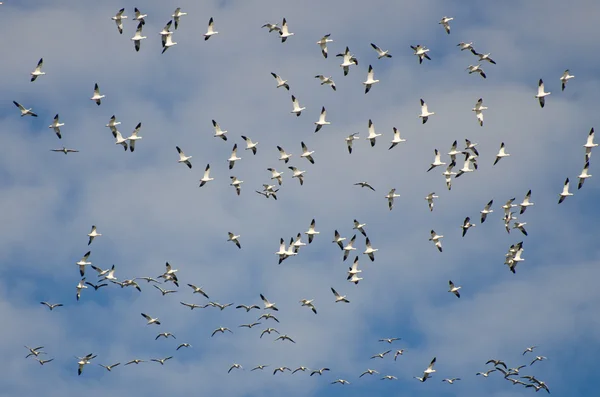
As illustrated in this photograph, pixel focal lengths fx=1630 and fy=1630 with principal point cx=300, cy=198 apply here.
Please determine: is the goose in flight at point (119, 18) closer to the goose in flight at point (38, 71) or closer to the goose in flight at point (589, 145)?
the goose in flight at point (38, 71)

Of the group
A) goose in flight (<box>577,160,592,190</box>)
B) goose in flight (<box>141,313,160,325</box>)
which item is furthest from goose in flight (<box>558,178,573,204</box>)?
goose in flight (<box>141,313,160,325</box>)

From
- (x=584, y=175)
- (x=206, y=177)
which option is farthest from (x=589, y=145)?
(x=206, y=177)

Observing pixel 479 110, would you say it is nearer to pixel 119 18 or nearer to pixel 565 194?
pixel 565 194

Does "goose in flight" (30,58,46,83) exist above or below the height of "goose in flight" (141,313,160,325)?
above

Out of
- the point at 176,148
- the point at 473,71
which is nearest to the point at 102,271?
the point at 176,148

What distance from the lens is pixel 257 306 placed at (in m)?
128

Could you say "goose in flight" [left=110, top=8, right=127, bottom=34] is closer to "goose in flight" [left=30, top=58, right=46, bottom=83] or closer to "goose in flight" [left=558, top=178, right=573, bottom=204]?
"goose in flight" [left=30, top=58, right=46, bottom=83]

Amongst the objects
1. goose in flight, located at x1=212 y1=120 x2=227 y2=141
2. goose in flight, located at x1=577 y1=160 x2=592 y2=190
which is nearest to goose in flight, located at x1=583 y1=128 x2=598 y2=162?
goose in flight, located at x1=577 y1=160 x2=592 y2=190

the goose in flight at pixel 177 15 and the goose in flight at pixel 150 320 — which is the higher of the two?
the goose in flight at pixel 177 15

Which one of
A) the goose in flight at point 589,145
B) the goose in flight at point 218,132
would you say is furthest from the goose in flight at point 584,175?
the goose in flight at point 218,132

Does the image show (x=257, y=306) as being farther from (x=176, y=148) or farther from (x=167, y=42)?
(x=167, y=42)

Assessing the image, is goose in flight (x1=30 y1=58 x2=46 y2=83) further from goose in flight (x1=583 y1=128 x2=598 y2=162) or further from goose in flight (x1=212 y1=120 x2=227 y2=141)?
goose in flight (x1=583 y1=128 x2=598 y2=162)

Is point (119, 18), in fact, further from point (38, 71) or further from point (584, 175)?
point (584, 175)

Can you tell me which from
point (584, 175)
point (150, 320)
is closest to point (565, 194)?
point (584, 175)
